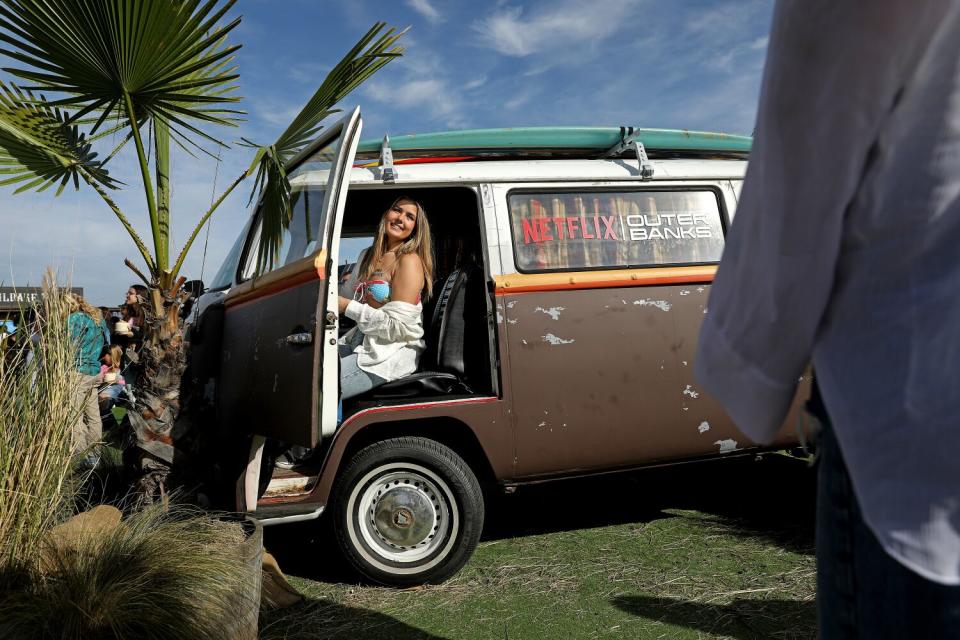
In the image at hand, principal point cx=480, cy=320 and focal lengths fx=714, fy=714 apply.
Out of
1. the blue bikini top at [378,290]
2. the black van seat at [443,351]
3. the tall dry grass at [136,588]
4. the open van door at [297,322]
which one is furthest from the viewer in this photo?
the blue bikini top at [378,290]

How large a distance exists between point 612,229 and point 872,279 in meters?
3.28

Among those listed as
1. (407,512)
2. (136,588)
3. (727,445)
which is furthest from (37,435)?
(727,445)

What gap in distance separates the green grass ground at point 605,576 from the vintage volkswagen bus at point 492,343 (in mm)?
309

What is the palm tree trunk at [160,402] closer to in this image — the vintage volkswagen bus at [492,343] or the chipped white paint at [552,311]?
the vintage volkswagen bus at [492,343]

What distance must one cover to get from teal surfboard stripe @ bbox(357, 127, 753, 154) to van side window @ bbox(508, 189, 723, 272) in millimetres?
367

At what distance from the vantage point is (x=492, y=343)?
3.76m

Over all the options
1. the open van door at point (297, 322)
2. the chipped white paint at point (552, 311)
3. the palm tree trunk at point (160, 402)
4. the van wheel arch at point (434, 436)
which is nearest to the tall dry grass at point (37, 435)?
the palm tree trunk at point (160, 402)

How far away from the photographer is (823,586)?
879 millimetres

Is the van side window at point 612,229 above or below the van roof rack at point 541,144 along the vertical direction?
below

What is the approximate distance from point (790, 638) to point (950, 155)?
2.57 meters

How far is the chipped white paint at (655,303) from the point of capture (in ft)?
12.7

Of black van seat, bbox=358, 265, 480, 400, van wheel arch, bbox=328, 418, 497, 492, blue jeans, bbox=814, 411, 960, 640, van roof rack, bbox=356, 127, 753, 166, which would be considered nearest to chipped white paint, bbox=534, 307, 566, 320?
black van seat, bbox=358, 265, 480, 400

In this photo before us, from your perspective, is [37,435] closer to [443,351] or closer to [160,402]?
[160,402]

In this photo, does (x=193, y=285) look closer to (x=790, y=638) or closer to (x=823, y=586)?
(x=790, y=638)
